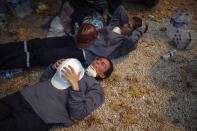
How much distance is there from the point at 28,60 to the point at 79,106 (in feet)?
4.59

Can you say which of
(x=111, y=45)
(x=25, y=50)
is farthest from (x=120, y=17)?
(x=25, y=50)

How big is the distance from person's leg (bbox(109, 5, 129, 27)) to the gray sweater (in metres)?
1.89

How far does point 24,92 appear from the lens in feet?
7.12

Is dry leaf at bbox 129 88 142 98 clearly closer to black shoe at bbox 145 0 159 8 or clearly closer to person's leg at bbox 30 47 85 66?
person's leg at bbox 30 47 85 66

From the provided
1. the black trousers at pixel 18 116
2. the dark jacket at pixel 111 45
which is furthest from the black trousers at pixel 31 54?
the black trousers at pixel 18 116

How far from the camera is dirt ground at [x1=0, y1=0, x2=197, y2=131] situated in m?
2.40

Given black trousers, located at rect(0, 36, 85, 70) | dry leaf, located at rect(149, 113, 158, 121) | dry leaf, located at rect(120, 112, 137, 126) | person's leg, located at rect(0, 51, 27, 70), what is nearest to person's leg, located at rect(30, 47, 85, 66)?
black trousers, located at rect(0, 36, 85, 70)

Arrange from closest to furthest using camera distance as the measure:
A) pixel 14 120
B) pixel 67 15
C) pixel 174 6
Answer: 1. pixel 14 120
2. pixel 67 15
3. pixel 174 6

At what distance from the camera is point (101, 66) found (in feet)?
8.27

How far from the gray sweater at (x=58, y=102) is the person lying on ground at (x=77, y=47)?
29.4 inches

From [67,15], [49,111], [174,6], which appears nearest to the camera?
[49,111]

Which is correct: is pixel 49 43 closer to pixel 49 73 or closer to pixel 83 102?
pixel 49 73

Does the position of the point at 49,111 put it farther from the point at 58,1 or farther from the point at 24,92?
the point at 58,1

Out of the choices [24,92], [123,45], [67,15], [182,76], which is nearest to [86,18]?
[67,15]
